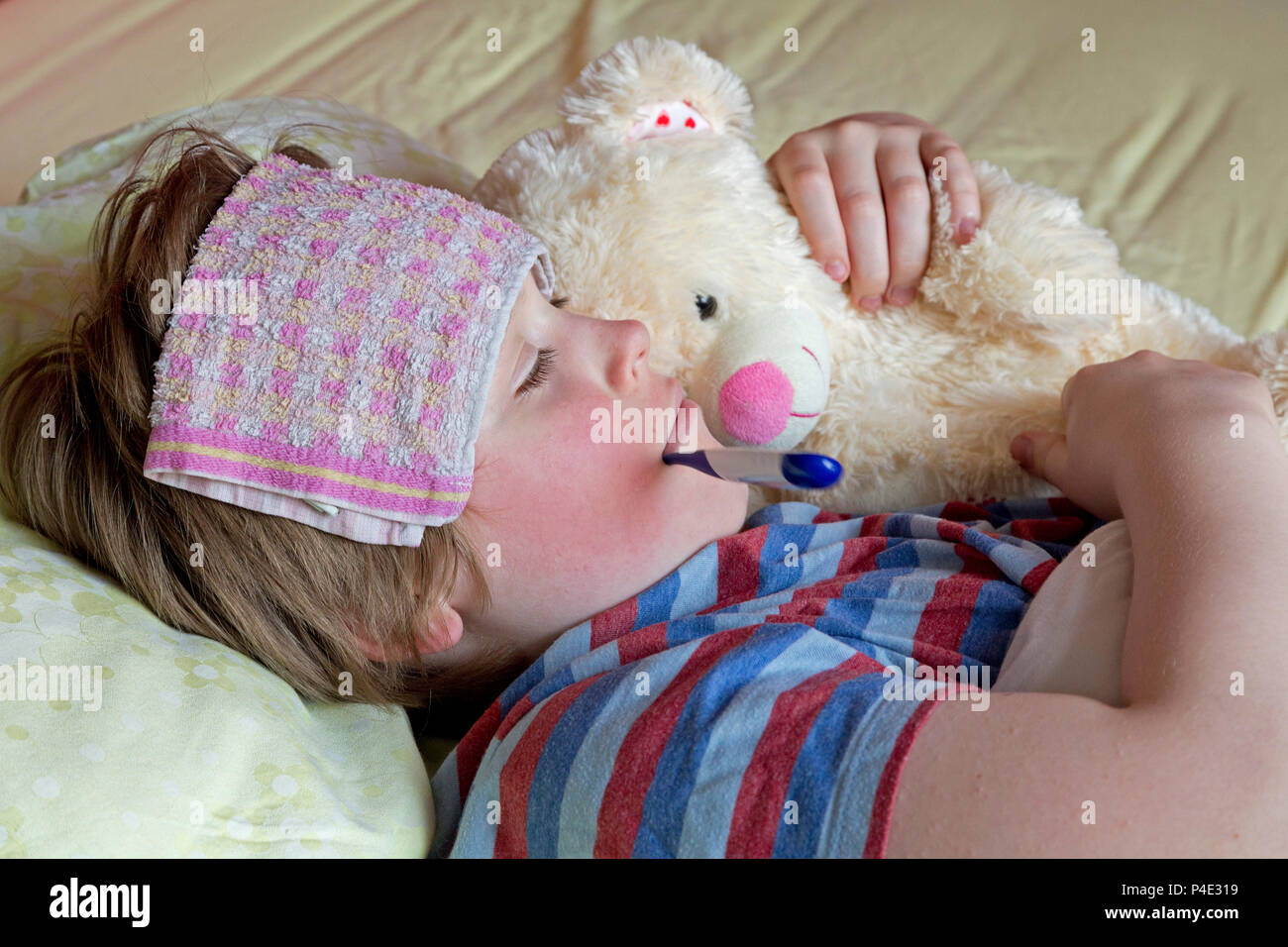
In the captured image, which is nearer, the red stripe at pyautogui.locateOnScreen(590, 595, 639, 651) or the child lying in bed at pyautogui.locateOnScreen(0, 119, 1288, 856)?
the child lying in bed at pyautogui.locateOnScreen(0, 119, 1288, 856)

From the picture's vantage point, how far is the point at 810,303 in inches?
37.0

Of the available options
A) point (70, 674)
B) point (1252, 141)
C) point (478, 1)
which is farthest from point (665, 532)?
point (478, 1)

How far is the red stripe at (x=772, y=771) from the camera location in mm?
595

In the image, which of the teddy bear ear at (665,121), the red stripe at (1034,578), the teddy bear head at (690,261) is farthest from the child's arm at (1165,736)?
the teddy bear ear at (665,121)

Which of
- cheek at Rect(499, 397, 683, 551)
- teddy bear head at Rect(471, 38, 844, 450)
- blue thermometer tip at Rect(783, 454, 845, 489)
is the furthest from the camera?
teddy bear head at Rect(471, 38, 844, 450)

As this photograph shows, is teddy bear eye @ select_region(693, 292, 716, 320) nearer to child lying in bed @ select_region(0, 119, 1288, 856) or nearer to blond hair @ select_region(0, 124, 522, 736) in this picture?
child lying in bed @ select_region(0, 119, 1288, 856)

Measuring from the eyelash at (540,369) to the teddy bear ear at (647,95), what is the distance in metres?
0.25

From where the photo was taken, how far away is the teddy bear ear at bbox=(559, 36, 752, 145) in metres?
0.96

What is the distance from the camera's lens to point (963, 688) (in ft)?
2.14

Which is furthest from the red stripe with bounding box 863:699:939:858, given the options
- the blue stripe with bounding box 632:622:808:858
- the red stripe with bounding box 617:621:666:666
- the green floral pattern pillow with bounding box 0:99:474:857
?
the green floral pattern pillow with bounding box 0:99:474:857

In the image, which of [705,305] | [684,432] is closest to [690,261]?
[705,305]

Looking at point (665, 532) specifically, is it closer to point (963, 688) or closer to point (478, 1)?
point (963, 688)

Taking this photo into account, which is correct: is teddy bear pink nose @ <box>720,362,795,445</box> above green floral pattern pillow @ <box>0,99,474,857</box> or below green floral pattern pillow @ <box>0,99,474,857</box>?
above
